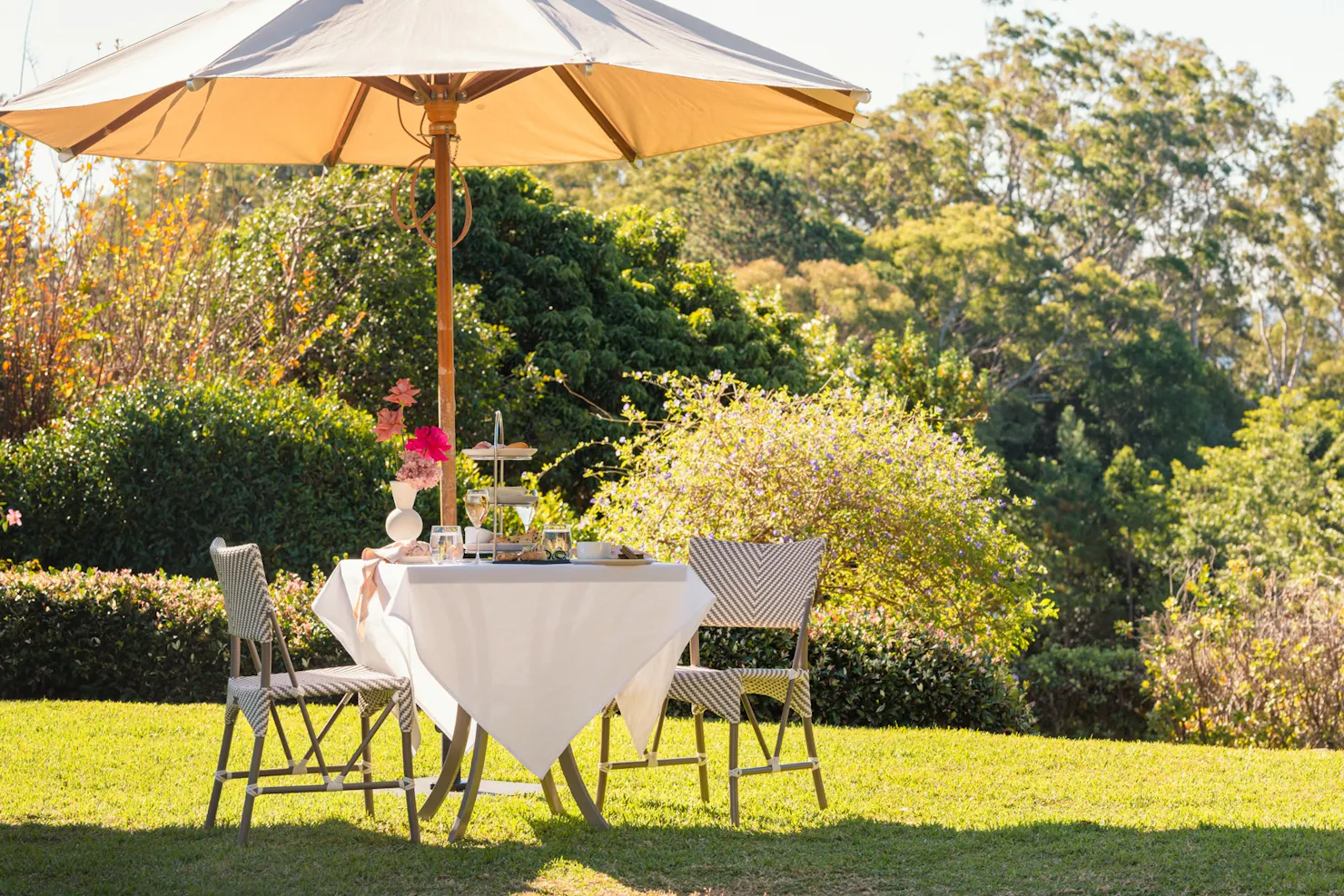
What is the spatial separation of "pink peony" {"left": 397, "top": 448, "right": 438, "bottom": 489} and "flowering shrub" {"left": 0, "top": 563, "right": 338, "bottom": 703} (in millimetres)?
2855

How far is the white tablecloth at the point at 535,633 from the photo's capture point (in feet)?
13.3

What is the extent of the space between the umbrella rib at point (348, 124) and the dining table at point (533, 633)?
233cm

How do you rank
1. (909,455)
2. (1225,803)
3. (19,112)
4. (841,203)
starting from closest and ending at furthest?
1. (19,112)
2. (1225,803)
3. (909,455)
4. (841,203)

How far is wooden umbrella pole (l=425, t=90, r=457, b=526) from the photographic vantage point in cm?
495

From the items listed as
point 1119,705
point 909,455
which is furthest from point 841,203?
point 909,455

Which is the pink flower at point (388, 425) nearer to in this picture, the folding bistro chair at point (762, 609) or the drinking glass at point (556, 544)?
the drinking glass at point (556, 544)

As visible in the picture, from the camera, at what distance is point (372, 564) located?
173 inches

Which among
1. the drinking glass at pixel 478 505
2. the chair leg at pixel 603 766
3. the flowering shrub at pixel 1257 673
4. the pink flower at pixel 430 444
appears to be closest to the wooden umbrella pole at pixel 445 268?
the pink flower at pixel 430 444

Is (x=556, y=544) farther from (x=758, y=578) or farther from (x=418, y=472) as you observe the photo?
(x=758, y=578)

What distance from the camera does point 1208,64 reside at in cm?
3116

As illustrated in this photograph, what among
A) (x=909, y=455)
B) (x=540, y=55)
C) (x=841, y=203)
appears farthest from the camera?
(x=841, y=203)

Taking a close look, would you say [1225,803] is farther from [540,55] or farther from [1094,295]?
[1094,295]

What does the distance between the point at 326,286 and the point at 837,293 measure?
12644 mm

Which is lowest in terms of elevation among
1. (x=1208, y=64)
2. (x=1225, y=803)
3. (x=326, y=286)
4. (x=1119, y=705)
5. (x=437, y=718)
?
(x=1119, y=705)
